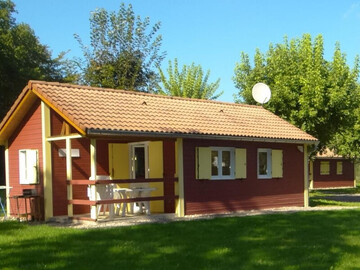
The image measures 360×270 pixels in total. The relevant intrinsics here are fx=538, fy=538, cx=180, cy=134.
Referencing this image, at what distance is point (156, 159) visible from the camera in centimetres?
1600

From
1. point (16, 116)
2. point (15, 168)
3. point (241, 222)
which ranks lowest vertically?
point (241, 222)

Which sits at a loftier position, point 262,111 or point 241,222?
point 262,111

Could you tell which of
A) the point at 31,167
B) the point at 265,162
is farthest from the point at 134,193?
the point at 265,162

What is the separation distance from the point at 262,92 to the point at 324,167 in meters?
26.5

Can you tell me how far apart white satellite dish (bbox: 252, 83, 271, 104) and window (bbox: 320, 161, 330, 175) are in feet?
85.3

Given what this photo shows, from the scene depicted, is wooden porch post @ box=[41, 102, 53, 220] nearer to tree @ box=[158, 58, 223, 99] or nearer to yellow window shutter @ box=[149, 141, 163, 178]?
yellow window shutter @ box=[149, 141, 163, 178]

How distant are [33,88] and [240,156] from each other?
22.2ft

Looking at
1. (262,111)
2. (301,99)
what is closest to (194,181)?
(262,111)

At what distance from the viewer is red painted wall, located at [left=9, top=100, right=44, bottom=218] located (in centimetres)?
1536

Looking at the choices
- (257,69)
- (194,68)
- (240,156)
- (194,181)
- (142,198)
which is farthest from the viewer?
(194,68)

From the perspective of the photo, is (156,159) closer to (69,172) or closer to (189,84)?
(69,172)

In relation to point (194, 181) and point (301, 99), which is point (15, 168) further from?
point (301, 99)

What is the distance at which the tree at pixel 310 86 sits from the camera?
84.7ft

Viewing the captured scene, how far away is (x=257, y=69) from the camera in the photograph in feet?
94.0
